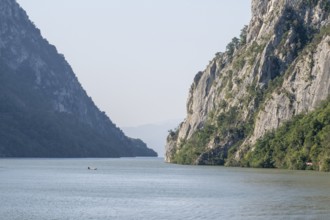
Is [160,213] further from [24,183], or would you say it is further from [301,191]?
[24,183]

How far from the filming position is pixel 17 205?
97.8 meters

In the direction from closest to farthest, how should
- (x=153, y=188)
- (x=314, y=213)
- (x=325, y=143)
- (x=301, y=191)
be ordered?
1. (x=314, y=213)
2. (x=301, y=191)
3. (x=153, y=188)
4. (x=325, y=143)

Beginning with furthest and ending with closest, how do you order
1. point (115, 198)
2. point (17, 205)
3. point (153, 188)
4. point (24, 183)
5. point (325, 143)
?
point (325, 143) < point (24, 183) < point (153, 188) < point (115, 198) < point (17, 205)

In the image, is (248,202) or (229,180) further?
(229,180)

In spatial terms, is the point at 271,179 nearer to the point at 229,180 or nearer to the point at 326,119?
the point at 229,180

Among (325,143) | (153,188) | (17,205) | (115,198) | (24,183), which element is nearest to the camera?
(17,205)

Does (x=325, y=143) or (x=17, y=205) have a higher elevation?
(x=325, y=143)

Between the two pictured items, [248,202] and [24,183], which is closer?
[248,202]

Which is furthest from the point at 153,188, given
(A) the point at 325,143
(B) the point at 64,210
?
(A) the point at 325,143

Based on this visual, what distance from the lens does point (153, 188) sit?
424 feet

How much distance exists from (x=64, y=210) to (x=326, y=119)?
4429 inches

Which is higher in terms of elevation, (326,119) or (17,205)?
(326,119)

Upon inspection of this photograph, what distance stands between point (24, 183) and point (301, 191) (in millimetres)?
46535

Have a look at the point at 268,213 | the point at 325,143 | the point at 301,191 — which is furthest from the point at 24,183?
the point at 325,143
